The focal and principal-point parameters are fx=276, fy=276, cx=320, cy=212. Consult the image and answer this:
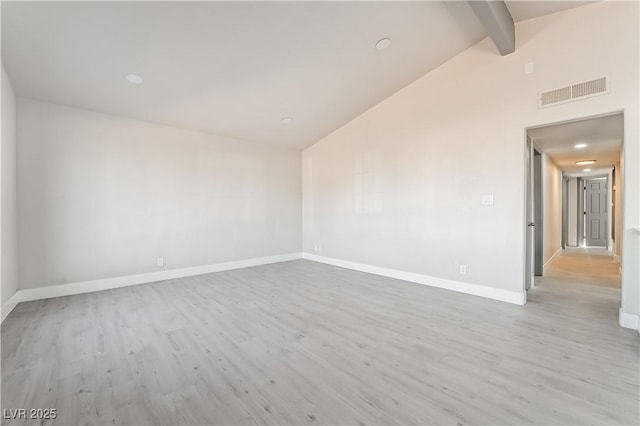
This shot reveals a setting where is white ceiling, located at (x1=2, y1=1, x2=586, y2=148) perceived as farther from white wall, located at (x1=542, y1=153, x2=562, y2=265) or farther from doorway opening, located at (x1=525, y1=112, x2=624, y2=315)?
white wall, located at (x1=542, y1=153, x2=562, y2=265)

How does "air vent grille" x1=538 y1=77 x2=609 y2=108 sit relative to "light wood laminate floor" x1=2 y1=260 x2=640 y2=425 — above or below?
above

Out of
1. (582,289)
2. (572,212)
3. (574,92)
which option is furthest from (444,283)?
(572,212)

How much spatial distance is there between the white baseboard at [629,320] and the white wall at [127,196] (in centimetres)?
515

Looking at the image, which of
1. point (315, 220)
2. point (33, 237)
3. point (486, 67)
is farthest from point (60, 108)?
point (486, 67)

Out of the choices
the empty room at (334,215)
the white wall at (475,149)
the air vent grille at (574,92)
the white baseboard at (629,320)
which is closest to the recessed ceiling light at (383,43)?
the empty room at (334,215)

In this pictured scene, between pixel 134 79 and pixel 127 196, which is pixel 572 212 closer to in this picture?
pixel 134 79

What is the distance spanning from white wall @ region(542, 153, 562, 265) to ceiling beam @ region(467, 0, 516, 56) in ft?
8.22

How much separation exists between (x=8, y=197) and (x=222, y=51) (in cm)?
292

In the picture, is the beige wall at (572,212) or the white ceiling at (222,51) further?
the beige wall at (572,212)

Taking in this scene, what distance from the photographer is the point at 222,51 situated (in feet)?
9.95

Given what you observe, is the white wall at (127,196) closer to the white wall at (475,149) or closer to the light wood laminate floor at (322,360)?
the light wood laminate floor at (322,360)

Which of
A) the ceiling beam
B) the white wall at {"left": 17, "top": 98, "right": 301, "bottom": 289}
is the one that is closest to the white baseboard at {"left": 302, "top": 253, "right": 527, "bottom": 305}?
the white wall at {"left": 17, "top": 98, "right": 301, "bottom": 289}

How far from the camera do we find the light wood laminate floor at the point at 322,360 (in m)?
1.56

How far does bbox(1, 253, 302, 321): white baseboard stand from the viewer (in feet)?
11.2
